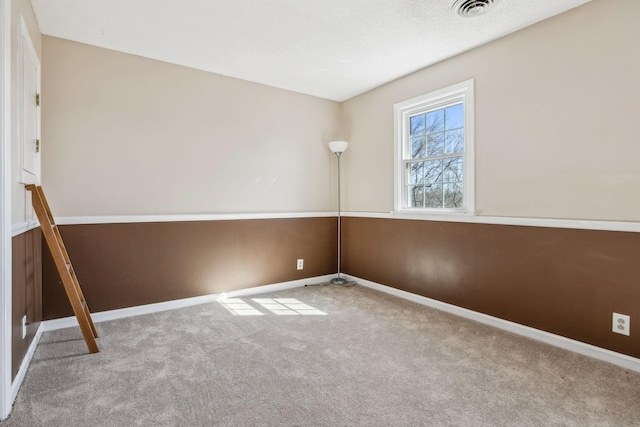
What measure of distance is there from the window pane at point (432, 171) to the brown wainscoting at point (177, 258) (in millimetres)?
1516

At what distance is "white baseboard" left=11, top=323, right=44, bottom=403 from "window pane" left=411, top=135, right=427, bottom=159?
3.66m

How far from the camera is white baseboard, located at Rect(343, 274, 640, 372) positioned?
2.16 metres

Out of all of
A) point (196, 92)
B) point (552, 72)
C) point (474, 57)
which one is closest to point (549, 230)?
point (552, 72)

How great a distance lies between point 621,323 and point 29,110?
4.36 metres

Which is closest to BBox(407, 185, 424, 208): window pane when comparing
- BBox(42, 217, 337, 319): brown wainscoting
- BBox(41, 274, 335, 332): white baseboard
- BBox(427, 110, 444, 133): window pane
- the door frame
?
BBox(427, 110, 444, 133): window pane

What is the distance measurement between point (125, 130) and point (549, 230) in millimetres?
3759

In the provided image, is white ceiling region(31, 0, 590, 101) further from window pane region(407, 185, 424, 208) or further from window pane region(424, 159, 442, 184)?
window pane region(407, 185, 424, 208)

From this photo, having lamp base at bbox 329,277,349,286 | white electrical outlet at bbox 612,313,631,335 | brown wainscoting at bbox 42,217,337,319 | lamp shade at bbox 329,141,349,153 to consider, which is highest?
lamp shade at bbox 329,141,349,153

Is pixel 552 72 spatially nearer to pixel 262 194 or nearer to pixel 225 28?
pixel 225 28

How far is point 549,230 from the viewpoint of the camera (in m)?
2.52

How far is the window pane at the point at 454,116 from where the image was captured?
3.20m

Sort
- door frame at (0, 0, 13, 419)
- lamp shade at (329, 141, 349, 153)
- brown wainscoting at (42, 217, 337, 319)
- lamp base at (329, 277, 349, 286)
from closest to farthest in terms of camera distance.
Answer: door frame at (0, 0, 13, 419) → brown wainscoting at (42, 217, 337, 319) → lamp shade at (329, 141, 349, 153) → lamp base at (329, 277, 349, 286)

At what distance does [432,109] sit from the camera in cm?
345

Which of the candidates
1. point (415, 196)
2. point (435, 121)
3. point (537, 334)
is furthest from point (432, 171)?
point (537, 334)
